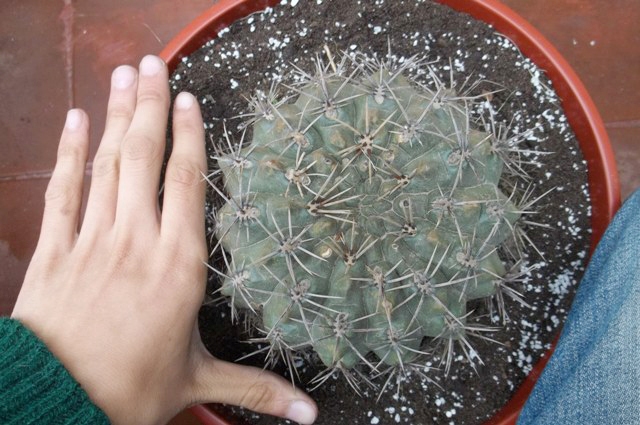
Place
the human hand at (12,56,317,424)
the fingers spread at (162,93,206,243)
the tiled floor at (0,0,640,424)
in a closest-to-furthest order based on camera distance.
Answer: the human hand at (12,56,317,424), the fingers spread at (162,93,206,243), the tiled floor at (0,0,640,424)

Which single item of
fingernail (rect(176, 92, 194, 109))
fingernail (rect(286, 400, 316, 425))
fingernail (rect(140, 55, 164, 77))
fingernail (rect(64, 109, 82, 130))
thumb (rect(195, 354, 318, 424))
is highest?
fingernail (rect(140, 55, 164, 77))

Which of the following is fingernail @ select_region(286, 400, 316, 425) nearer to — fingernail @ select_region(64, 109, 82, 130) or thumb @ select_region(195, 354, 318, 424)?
thumb @ select_region(195, 354, 318, 424)

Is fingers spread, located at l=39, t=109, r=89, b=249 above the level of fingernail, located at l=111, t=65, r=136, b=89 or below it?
below

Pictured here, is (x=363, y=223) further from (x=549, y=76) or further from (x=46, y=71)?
(x=46, y=71)

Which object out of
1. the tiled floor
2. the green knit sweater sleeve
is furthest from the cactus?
the tiled floor

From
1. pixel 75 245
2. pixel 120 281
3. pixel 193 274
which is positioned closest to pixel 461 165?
pixel 193 274

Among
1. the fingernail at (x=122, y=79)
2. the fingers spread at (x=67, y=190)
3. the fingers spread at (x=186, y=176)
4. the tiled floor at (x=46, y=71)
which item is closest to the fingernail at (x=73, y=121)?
the fingers spread at (x=67, y=190)

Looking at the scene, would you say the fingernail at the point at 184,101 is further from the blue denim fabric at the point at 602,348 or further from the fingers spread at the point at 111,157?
the blue denim fabric at the point at 602,348

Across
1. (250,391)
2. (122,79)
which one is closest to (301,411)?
(250,391)

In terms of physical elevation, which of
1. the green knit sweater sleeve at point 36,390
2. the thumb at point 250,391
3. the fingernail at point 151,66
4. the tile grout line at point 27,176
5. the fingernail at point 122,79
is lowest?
the thumb at point 250,391
